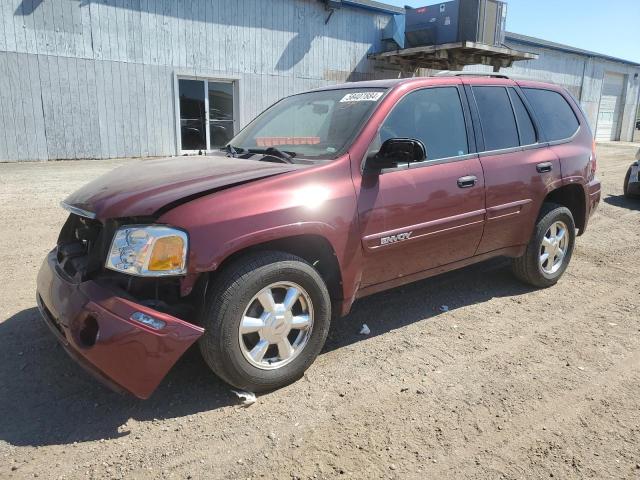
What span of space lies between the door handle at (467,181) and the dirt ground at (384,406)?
3.51 feet

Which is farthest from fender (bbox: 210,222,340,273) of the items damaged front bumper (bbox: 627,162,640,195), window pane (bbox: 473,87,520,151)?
damaged front bumper (bbox: 627,162,640,195)

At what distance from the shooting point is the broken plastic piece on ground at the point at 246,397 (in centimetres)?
287

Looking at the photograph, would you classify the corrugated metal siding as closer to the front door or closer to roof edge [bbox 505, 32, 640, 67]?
roof edge [bbox 505, 32, 640, 67]

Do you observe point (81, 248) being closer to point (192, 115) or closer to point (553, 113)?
point (553, 113)

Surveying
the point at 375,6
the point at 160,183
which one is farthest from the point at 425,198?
the point at 375,6

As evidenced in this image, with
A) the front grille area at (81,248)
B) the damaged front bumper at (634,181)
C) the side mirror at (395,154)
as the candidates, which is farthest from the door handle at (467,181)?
the damaged front bumper at (634,181)

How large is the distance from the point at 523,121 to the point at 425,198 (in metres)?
1.55

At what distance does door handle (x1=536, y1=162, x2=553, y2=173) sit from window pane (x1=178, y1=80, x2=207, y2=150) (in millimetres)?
11380

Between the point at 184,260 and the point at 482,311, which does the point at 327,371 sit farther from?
the point at 482,311

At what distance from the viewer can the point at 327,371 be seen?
127 inches

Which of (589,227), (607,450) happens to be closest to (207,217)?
(607,450)

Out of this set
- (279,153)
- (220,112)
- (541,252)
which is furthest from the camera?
(220,112)

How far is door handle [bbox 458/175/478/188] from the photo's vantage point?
3.74 m

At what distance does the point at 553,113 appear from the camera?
15.6 ft
